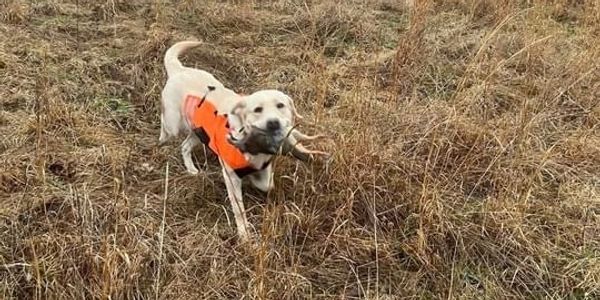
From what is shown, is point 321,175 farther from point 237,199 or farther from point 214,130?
point 214,130

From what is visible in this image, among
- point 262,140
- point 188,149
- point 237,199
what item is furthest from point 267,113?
point 188,149

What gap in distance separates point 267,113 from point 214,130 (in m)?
0.46

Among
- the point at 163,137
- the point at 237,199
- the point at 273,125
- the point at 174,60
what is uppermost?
the point at 273,125

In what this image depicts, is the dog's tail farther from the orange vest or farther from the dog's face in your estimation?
the dog's face

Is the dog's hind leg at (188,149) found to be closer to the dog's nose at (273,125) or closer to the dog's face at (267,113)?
the dog's face at (267,113)

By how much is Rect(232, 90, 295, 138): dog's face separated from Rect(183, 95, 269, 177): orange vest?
0.16 metres

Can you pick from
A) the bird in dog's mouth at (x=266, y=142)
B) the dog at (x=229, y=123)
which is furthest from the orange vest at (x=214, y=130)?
the bird in dog's mouth at (x=266, y=142)

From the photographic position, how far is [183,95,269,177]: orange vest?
307cm

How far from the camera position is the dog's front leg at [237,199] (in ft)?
9.60

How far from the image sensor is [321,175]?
3.13 meters

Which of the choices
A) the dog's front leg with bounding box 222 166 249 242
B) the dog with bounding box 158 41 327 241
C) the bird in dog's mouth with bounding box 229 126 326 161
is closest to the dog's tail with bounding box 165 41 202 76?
the dog with bounding box 158 41 327 241

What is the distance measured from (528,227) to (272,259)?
1180mm

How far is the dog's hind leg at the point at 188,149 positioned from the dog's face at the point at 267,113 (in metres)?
0.68

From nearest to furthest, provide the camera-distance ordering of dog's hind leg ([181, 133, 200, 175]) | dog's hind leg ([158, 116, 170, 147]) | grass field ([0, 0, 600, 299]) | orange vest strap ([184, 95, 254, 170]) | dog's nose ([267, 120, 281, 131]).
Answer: grass field ([0, 0, 600, 299]) < dog's nose ([267, 120, 281, 131]) < orange vest strap ([184, 95, 254, 170]) < dog's hind leg ([181, 133, 200, 175]) < dog's hind leg ([158, 116, 170, 147])
